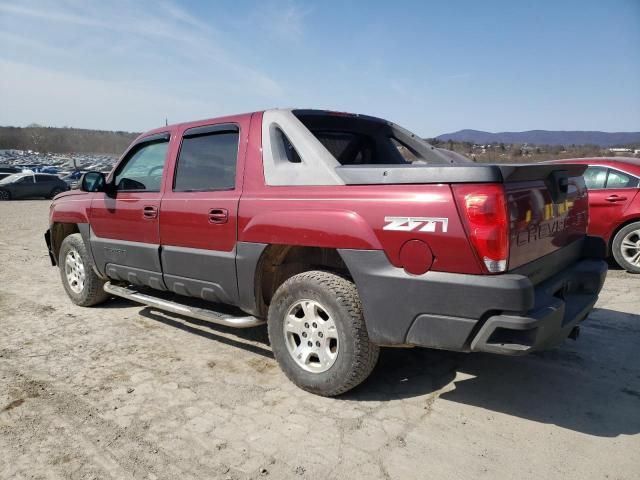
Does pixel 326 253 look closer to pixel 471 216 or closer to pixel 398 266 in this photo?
pixel 398 266

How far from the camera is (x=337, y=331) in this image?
9.50 ft

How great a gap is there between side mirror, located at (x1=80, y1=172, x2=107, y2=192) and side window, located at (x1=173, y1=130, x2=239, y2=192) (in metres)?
1.05

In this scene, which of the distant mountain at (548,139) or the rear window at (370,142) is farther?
the distant mountain at (548,139)

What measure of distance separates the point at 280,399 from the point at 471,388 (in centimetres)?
128

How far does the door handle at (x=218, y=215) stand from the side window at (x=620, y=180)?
5813 mm

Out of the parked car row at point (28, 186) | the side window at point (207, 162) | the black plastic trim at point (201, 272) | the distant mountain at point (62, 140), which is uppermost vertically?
the distant mountain at point (62, 140)

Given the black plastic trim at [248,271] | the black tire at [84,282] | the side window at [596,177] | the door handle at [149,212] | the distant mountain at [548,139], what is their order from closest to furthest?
1. the black plastic trim at [248,271]
2. the door handle at [149,212]
3. the black tire at [84,282]
4. the side window at [596,177]
5. the distant mountain at [548,139]

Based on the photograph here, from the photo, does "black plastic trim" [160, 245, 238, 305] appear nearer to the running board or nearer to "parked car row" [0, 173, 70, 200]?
the running board

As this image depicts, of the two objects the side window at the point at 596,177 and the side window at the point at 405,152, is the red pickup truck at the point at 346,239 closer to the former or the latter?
the side window at the point at 405,152

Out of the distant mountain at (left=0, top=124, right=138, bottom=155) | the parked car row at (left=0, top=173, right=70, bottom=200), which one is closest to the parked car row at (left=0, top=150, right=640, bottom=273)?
the parked car row at (left=0, top=173, right=70, bottom=200)

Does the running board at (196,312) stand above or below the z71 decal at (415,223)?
below

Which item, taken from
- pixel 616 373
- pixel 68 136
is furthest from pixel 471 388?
Answer: pixel 68 136

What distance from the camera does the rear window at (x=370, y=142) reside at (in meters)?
3.90

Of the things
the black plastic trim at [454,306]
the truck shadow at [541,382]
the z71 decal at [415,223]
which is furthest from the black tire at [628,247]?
the z71 decal at [415,223]
